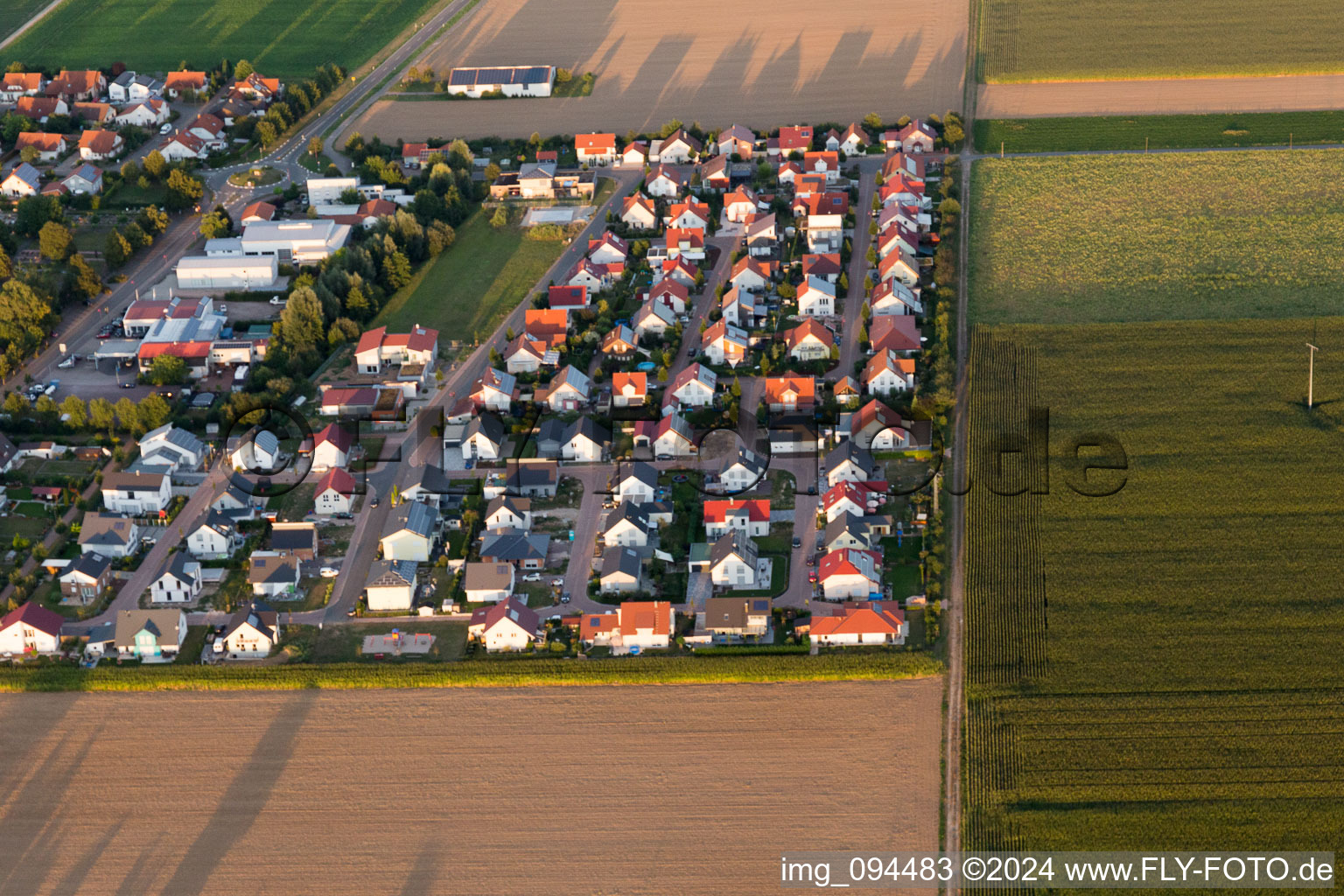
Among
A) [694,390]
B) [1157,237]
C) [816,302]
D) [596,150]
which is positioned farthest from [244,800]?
[596,150]

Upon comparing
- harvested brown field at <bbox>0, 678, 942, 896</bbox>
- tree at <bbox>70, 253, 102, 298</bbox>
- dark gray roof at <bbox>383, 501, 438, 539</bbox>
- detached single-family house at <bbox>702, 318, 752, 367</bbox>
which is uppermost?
tree at <bbox>70, 253, 102, 298</bbox>

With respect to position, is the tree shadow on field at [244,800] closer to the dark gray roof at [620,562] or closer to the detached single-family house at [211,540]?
the detached single-family house at [211,540]

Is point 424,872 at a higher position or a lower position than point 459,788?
lower

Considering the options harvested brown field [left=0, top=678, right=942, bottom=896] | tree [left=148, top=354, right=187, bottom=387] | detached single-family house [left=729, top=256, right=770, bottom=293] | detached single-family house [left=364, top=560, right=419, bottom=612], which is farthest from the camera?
detached single-family house [left=729, top=256, right=770, bottom=293]

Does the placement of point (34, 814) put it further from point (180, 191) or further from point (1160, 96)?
point (1160, 96)

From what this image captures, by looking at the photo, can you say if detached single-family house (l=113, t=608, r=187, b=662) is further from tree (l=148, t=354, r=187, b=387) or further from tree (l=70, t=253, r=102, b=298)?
tree (l=70, t=253, r=102, b=298)

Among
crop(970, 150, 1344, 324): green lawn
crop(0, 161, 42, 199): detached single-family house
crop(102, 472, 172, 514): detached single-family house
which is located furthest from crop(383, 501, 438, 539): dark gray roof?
crop(0, 161, 42, 199): detached single-family house
